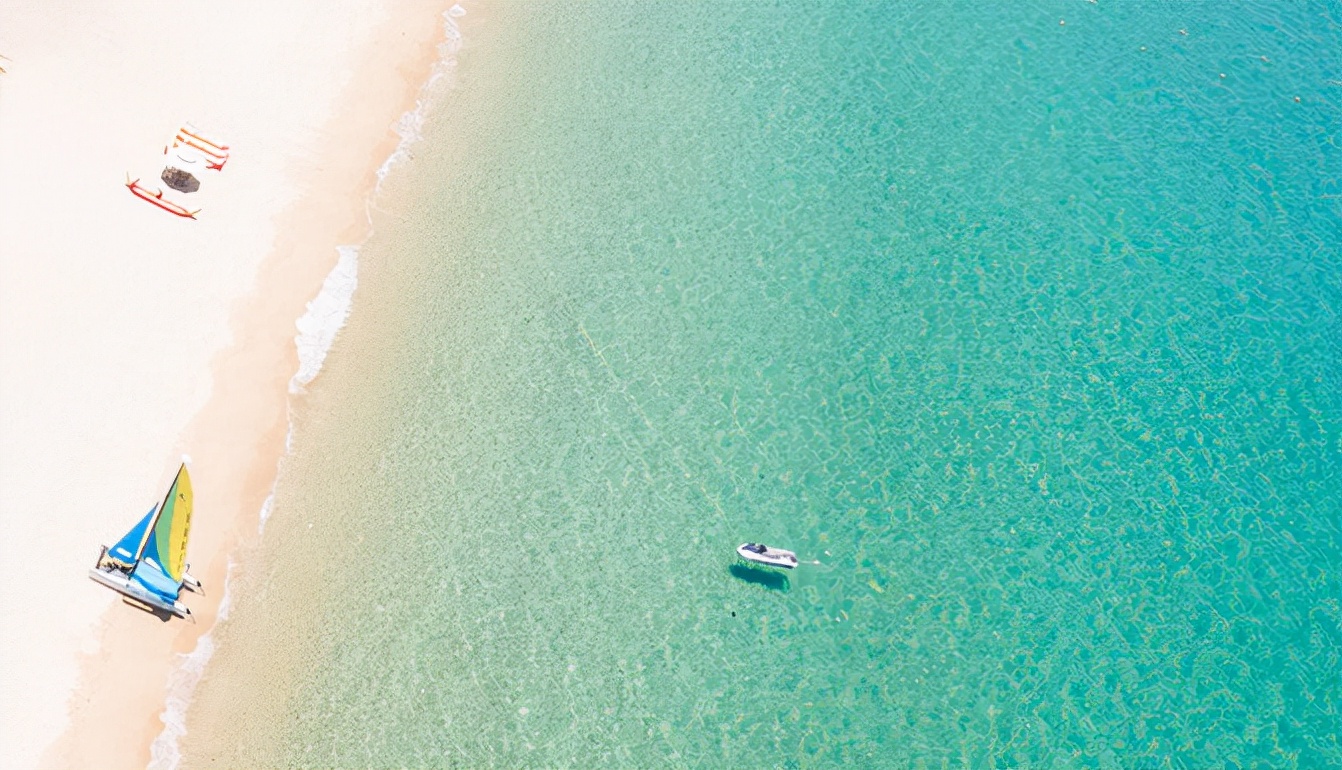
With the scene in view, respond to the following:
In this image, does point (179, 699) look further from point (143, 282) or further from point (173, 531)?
point (143, 282)

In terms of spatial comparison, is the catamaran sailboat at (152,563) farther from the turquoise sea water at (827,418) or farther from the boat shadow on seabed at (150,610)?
the turquoise sea water at (827,418)

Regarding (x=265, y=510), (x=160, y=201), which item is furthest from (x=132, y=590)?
(x=160, y=201)

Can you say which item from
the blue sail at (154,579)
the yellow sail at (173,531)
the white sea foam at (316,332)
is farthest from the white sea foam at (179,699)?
the yellow sail at (173,531)

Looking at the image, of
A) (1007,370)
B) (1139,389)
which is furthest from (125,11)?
(1139,389)

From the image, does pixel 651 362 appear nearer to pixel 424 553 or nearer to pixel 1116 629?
pixel 424 553

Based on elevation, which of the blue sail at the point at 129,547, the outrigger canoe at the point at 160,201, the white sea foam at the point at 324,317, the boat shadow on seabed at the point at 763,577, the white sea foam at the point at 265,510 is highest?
the outrigger canoe at the point at 160,201
